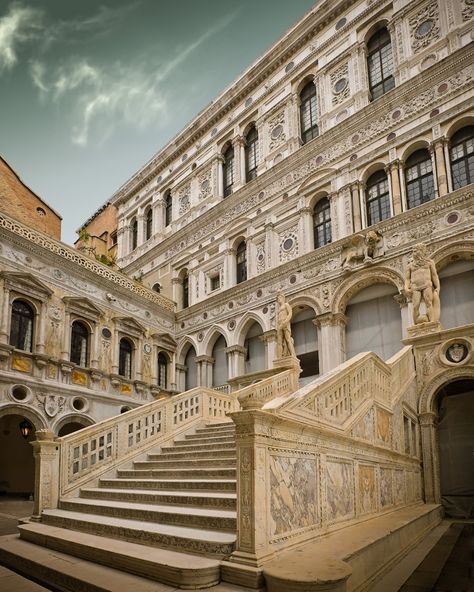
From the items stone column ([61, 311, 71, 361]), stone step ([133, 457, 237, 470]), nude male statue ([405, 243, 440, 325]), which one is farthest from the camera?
stone column ([61, 311, 71, 361])

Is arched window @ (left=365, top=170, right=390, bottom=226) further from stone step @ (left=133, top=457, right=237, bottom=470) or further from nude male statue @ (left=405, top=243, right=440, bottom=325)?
stone step @ (left=133, top=457, right=237, bottom=470)

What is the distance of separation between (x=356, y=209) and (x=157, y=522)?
1300cm

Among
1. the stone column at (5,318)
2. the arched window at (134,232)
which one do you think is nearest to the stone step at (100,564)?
the stone column at (5,318)

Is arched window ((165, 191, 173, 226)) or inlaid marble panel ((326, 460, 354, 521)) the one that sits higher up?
arched window ((165, 191, 173, 226))

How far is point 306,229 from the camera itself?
707 inches

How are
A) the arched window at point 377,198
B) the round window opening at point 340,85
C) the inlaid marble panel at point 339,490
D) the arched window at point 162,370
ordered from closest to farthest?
the inlaid marble panel at point 339,490, the arched window at point 377,198, the round window opening at point 340,85, the arched window at point 162,370

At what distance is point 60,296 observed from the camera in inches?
674

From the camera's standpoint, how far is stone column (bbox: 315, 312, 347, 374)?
1573cm

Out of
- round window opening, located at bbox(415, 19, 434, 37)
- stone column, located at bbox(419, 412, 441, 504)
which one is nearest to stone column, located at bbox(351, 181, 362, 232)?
round window opening, located at bbox(415, 19, 434, 37)

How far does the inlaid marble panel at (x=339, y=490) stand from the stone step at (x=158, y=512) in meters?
1.23

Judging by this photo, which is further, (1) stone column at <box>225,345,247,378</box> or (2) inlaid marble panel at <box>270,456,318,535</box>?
(1) stone column at <box>225,345,247,378</box>

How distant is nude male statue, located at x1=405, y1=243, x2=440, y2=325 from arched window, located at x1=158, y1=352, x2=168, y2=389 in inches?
501

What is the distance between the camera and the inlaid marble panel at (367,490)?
6961 mm

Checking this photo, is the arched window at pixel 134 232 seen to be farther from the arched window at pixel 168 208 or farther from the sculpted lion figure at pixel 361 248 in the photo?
the sculpted lion figure at pixel 361 248
